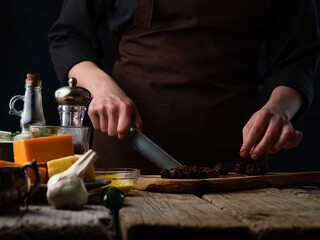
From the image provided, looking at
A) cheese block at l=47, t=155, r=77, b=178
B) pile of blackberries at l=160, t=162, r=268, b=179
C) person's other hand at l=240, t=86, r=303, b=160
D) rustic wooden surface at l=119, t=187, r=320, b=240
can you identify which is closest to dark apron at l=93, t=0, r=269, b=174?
person's other hand at l=240, t=86, r=303, b=160

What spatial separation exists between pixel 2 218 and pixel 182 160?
1151 millimetres

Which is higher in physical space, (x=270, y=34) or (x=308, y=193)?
(x=270, y=34)

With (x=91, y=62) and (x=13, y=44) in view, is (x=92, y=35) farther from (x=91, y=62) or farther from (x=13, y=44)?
(x=13, y=44)

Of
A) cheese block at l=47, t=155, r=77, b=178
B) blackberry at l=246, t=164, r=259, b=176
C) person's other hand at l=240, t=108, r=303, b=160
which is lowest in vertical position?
blackberry at l=246, t=164, r=259, b=176

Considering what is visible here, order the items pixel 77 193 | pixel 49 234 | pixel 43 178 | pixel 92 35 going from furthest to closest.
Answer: pixel 92 35
pixel 43 178
pixel 77 193
pixel 49 234

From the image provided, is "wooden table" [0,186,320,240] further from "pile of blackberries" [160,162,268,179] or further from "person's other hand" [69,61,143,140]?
"person's other hand" [69,61,143,140]

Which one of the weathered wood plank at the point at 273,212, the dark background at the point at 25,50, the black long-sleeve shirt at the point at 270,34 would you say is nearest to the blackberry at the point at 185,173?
the weathered wood plank at the point at 273,212

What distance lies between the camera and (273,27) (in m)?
1.92

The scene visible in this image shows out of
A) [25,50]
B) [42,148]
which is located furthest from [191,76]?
[25,50]

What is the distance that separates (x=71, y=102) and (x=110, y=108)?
241 mm

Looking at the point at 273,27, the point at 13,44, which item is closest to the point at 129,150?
the point at 273,27

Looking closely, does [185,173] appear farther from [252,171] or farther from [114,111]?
[114,111]

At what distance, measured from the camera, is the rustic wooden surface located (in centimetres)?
67

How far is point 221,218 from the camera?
738 millimetres
